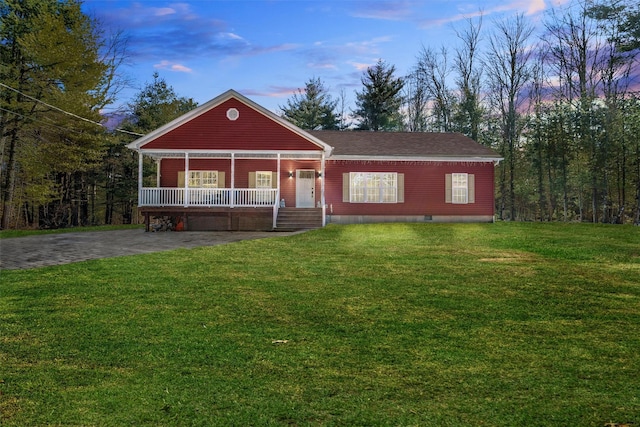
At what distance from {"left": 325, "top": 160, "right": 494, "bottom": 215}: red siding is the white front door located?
→ 0.74 meters

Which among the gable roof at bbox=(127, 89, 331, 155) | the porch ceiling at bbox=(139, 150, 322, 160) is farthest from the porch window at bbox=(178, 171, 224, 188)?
the gable roof at bbox=(127, 89, 331, 155)

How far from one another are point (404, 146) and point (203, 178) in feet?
34.6

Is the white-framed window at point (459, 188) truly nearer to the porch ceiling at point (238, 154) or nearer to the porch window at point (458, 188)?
the porch window at point (458, 188)

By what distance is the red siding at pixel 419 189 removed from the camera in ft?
74.3

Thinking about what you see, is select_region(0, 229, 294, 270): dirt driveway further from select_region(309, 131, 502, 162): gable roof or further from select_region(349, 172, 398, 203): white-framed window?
select_region(309, 131, 502, 162): gable roof

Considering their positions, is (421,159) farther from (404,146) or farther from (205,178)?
(205,178)

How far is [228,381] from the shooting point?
367 cm

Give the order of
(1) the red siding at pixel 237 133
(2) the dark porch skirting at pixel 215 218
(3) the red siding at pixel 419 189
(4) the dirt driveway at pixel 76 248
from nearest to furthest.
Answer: (4) the dirt driveway at pixel 76 248 < (2) the dark porch skirting at pixel 215 218 < (1) the red siding at pixel 237 133 < (3) the red siding at pixel 419 189

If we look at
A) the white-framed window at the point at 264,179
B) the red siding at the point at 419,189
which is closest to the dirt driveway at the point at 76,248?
the white-framed window at the point at 264,179

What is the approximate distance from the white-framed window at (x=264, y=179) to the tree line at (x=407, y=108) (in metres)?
9.59

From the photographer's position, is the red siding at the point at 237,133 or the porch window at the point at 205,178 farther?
the porch window at the point at 205,178

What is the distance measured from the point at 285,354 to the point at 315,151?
16567 mm

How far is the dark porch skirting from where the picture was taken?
63.7 feet

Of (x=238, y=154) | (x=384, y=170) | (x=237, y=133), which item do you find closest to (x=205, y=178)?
(x=238, y=154)
